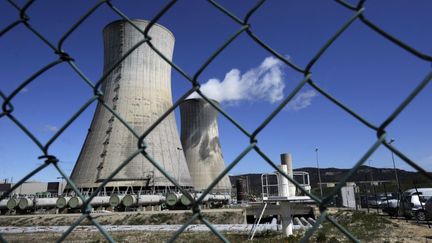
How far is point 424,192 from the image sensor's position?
39.0 ft

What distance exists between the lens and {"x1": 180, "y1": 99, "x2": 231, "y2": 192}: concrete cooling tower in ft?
84.9

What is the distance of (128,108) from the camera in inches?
626

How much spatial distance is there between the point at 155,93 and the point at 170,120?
161 cm

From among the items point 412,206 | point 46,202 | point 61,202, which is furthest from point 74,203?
point 412,206

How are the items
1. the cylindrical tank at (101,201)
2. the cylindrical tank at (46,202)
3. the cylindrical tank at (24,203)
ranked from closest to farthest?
the cylindrical tank at (101,201)
the cylindrical tank at (24,203)
the cylindrical tank at (46,202)

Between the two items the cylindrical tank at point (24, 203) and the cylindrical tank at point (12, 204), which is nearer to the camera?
the cylindrical tank at point (24, 203)

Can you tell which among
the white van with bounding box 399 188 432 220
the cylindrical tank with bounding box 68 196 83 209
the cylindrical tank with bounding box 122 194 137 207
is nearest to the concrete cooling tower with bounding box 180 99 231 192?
the cylindrical tank with bounding box 122 194 137 207

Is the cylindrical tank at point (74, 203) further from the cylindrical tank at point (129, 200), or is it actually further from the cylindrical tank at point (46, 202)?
the cylindrical tank at point (129, 200)

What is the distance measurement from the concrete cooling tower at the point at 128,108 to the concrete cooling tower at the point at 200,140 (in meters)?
8.71

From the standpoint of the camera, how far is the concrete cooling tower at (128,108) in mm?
15953

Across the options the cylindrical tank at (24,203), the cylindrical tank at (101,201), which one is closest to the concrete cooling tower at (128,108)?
the cylindrical tank at (101,201)

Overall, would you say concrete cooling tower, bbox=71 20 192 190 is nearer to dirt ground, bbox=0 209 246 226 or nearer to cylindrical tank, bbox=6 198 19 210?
Result: cylindrical tank, bbox=6 198 19 210

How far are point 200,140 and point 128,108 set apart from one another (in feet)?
35.0

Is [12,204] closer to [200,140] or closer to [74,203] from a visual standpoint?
[74,203]
